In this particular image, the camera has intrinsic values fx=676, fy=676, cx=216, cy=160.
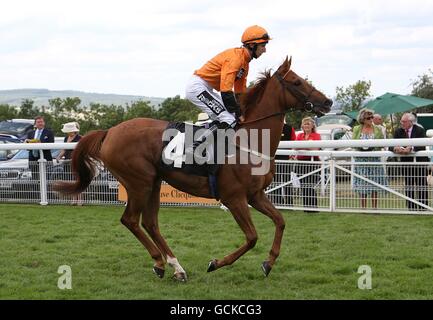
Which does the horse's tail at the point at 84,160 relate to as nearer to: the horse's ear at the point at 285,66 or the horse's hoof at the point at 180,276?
the horse's hoof at the point at 180,276

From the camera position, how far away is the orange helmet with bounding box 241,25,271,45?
6020 mm

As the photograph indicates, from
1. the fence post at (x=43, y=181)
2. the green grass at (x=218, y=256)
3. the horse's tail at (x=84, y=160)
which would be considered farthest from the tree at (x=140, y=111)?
the horse's tail at (x=84, y=160)

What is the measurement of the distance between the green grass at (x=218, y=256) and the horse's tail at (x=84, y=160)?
0.70 metres

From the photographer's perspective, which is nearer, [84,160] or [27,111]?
[84,160]

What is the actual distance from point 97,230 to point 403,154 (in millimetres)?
4163

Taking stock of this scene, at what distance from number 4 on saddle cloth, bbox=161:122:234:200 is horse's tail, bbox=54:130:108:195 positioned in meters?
0.83

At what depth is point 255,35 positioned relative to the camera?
6.02 meters

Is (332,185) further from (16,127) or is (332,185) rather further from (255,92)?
(16,127)

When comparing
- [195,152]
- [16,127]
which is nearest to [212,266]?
[195,152]

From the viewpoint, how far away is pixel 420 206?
906 cm

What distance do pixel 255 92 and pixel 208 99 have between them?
445 millimetres
